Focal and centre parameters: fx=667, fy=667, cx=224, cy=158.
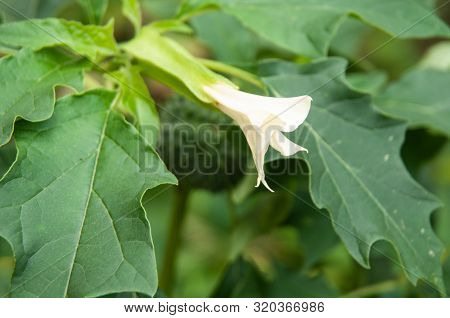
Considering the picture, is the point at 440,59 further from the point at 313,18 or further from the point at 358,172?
the point at 358,172

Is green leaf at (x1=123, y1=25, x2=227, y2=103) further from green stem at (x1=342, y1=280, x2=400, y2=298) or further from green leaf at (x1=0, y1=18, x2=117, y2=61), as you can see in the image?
green stem at (x1=342, y1=280, x2=400, y2=298)

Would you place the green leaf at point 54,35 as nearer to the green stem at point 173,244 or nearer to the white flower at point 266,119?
the white flower at point 266,119

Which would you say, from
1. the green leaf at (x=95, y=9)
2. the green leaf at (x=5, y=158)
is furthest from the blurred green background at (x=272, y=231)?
the green leaf at (x=95, y=9)

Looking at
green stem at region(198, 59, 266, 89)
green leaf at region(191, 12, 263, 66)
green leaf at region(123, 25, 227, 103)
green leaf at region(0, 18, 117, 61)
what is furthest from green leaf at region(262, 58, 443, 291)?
green leaf at region(191, 12, 263, 66)

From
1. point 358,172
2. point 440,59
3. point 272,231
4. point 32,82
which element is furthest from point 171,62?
point 440,59

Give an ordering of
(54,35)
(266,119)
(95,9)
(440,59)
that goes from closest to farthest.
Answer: (266,119)
(54,35)
(95,9)
(440,59)

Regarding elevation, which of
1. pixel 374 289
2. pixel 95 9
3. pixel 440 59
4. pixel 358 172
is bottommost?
pixel 374 289
